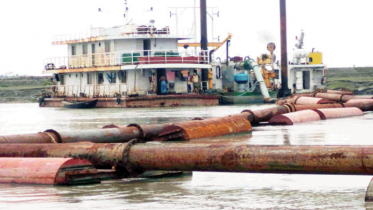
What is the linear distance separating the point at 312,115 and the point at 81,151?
10.8m

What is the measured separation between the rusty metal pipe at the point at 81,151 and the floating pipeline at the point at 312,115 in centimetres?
906

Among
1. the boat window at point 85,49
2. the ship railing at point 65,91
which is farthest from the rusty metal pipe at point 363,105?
the ship railing at point 65,91

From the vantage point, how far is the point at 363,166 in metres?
6.46

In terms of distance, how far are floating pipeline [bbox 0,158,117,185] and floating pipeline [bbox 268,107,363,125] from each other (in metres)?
9.78

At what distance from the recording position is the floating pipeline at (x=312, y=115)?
17266 mm

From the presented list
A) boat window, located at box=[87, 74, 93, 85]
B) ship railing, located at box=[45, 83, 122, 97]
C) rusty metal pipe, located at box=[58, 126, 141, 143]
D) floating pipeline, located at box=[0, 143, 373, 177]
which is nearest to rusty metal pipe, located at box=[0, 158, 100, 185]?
floating pipeline, located at box=[0, 143, 373, 177]

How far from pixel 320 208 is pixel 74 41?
3436 cm

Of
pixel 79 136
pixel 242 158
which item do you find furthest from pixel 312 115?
pixel 242 158

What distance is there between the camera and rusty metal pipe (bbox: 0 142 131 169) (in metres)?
8.13

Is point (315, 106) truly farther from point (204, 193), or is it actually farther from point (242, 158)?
point (204, 193)

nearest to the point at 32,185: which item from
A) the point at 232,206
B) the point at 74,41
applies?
the point at 232,206

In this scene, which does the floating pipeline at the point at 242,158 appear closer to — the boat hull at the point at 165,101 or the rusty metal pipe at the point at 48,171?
the rusty metal pipe at the point at 48,171

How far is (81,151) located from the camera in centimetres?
861

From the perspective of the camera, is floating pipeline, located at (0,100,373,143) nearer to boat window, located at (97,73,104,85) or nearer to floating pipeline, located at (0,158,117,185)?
floating pipeline, located at (0,158,117,185)
